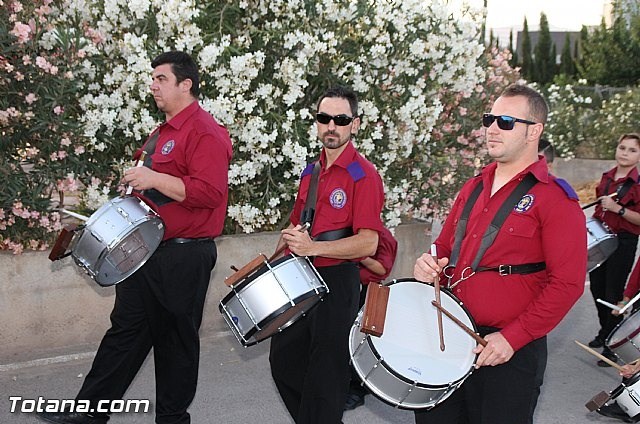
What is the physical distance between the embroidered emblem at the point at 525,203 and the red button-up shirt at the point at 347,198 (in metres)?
1.07

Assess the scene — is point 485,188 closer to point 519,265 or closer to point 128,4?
point 519,265

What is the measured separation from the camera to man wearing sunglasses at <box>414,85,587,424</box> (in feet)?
10.4

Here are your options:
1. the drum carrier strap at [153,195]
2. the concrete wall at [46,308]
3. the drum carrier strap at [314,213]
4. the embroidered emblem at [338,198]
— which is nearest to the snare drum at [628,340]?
the drum carrier strap at [314,213]

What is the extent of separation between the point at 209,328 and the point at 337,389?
3103 millimetres

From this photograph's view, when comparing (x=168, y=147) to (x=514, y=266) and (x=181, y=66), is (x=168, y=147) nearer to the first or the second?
(x=181, y=66)

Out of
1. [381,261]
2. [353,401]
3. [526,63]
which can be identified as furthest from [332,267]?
[526,63]

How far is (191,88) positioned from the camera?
15.8 feet

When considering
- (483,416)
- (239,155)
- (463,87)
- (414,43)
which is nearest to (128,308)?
(483,416)

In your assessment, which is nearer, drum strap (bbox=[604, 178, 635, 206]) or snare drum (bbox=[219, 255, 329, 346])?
snare drum (bbox=[219, 255, 329, 346])

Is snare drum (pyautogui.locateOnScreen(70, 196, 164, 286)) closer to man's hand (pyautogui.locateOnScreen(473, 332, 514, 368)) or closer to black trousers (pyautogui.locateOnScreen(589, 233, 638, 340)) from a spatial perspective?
man's hand (pyautogui.locateOnScreen(473, 332, 514, 368))

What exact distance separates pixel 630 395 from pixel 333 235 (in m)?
1.72

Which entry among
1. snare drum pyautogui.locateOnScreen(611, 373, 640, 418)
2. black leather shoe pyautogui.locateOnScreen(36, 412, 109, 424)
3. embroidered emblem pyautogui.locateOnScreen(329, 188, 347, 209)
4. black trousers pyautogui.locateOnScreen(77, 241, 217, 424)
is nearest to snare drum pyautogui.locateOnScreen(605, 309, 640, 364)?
snare drum pyautogui.locateOnScreen(611, 373, 640, 418)

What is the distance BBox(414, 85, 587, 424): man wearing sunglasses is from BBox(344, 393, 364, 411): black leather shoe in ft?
7.01

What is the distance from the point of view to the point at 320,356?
13.7 feet
